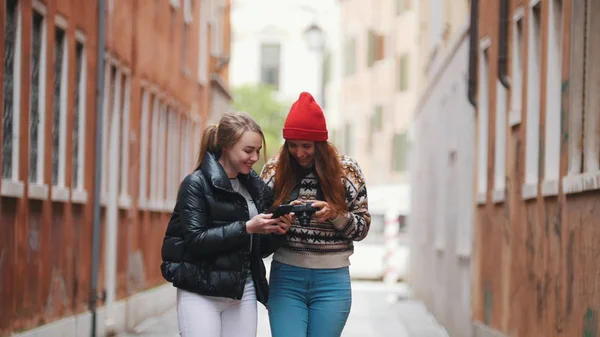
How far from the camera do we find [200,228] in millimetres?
6941

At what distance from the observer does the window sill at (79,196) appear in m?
15.6

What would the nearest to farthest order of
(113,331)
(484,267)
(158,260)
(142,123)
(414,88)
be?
(484,267) → (113,331) → (142,123) → (158,260) → (414,88)

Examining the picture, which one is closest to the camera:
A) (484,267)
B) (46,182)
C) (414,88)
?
(46,182)

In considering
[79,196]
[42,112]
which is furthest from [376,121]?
[42,112]

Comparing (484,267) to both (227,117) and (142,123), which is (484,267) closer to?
(142,123)

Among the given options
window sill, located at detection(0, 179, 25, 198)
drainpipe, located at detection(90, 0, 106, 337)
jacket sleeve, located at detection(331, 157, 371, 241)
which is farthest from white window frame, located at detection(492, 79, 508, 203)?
jacket sleeve, located at detection(331, 157, 371, 241)

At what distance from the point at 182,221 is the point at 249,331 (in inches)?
24.7

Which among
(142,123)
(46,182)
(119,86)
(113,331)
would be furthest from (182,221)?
(142,123)

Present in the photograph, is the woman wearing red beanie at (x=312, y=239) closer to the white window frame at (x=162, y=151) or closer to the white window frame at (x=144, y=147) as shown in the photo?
the white window frame at (x=144, y=147)

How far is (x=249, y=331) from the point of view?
7.08 metres

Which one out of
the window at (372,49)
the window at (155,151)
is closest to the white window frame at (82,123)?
the window at (155,151)

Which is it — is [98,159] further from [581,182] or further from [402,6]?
[402,6]

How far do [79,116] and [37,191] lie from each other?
260cm

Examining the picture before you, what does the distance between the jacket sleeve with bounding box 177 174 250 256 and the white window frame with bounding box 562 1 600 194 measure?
10.1 feet
